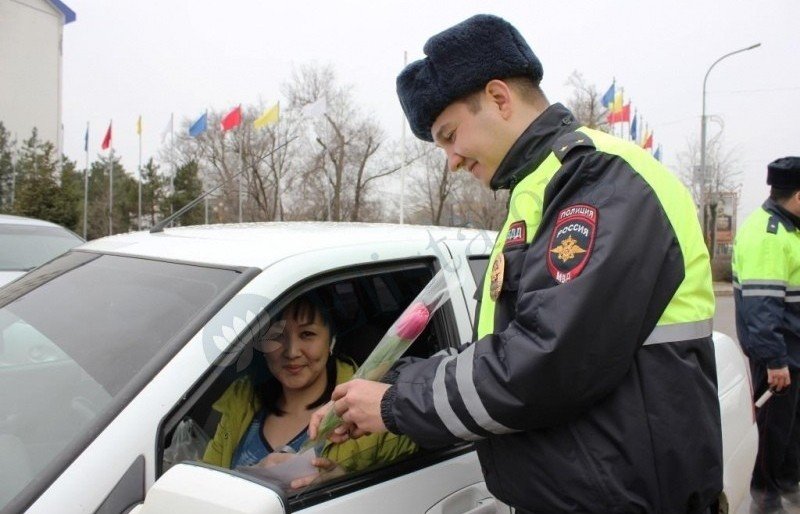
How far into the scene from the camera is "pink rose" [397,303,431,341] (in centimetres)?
163

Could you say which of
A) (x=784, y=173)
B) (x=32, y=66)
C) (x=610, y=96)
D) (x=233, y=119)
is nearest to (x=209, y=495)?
(x=784, y=173)

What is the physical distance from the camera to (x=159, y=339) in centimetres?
152

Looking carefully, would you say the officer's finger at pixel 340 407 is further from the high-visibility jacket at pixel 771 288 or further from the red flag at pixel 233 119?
the red flag at pixel 233 119

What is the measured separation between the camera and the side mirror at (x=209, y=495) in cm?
111

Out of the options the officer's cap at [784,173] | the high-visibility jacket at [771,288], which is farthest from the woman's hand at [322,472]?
the officer's cap at [784,173]

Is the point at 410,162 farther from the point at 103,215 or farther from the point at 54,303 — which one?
the point at 54,303

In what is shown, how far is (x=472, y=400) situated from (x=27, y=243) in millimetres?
6055

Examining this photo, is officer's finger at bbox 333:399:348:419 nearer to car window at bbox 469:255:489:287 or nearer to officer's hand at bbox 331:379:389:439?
officer's hand at bbox 331:379:389:439

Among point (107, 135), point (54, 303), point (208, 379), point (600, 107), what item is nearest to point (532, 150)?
point (208, 379)

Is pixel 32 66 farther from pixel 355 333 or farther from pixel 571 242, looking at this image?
pixel 571 242

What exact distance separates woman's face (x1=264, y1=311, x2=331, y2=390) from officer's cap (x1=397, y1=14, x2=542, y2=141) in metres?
0.87

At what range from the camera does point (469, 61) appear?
147 cm

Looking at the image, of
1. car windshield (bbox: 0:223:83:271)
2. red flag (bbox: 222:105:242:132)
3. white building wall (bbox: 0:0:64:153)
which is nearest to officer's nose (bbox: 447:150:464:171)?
car windshield (bbox: 0:223:83:271)

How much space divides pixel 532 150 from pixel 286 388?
1171 mm
